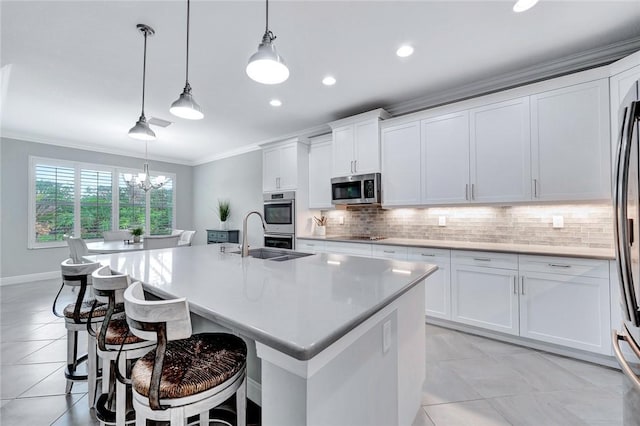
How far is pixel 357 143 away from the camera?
374 cm

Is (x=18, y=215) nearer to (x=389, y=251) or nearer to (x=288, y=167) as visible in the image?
(x=288, y=167)

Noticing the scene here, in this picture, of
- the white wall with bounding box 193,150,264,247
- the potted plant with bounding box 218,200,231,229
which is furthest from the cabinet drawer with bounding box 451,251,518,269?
the potted plant with bounding box 218,200,231,229

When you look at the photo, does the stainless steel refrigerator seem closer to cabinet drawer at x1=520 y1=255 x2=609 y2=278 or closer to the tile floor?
the tile floor

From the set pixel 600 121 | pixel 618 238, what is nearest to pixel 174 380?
pixel 618 238

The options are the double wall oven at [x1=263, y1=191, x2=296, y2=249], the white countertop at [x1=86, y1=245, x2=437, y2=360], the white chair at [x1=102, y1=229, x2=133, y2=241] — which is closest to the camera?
the white countertop at [x1=86, y1=245, x2=437, y2=360]

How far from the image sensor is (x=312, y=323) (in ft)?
2.57

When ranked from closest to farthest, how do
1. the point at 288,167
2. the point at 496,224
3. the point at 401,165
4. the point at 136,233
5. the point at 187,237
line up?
the point at 496,224 < the point at 401,165 < the point at 136,233 < the point at 288,167 < the point at 187,237

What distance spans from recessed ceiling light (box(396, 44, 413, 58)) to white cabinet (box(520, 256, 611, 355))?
2.20 meters

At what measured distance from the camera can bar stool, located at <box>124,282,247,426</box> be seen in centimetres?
A: 85

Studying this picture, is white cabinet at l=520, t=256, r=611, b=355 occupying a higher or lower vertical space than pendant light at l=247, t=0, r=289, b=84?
lower

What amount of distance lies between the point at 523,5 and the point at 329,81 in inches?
69.1

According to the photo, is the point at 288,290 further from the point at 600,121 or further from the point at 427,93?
the point at 427,93

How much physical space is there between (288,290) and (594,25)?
126 inches

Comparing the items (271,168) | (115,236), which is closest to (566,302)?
(271,168)
